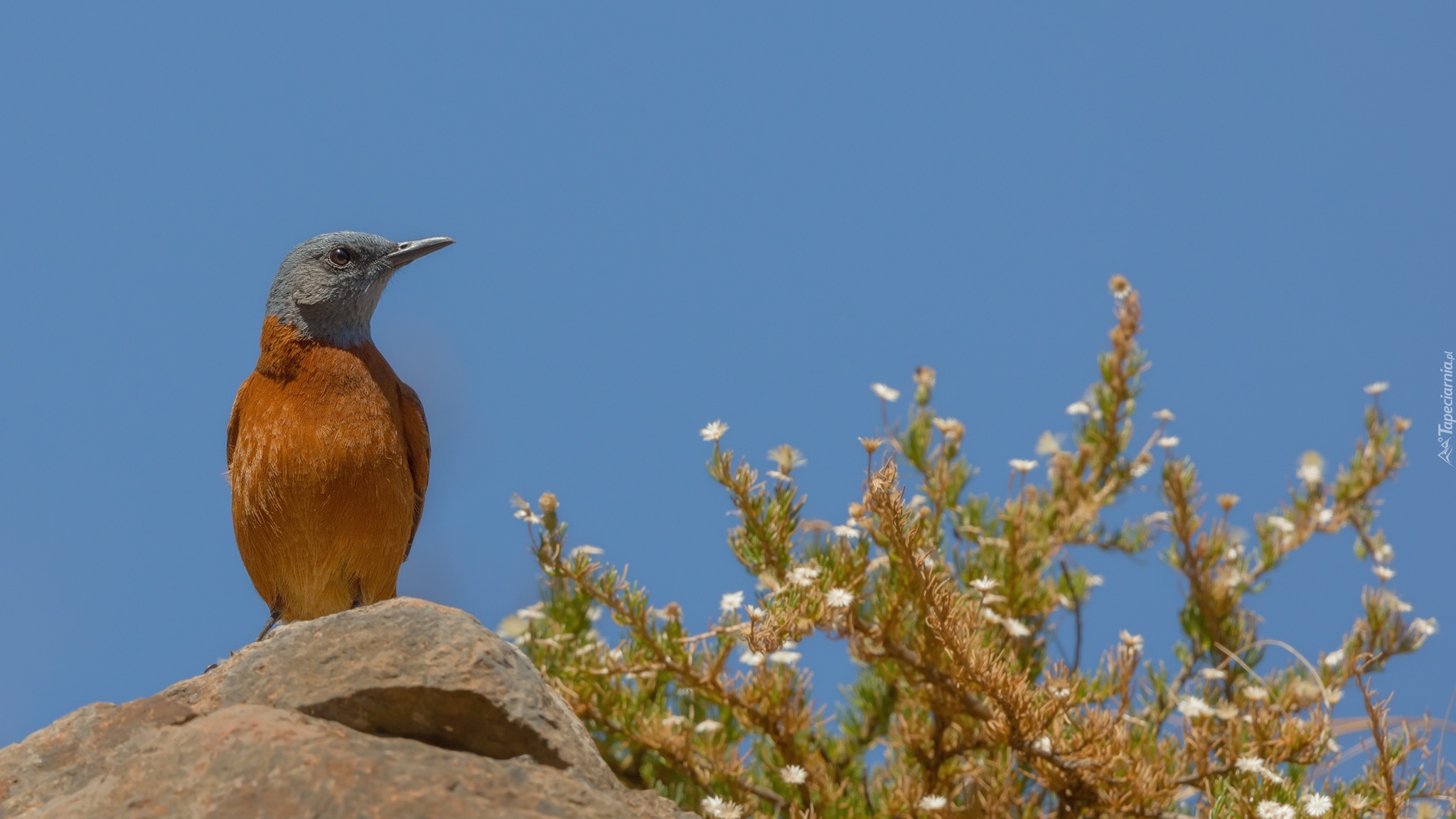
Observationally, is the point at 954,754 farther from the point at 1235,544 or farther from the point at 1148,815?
the point at 1235,544

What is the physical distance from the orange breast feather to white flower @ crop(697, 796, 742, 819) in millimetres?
1463

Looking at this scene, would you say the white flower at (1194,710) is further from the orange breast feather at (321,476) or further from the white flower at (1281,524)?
the orange breast feather at (321,476)

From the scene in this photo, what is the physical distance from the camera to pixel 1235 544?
575 cm

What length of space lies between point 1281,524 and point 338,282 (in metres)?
4.03

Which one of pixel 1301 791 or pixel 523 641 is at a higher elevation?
pixel 523 641

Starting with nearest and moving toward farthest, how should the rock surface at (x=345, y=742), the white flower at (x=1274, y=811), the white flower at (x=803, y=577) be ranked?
the rock surface at (x=345, y=742) → the white flower at (x=1274, y=811) → the white flower at (x=803, y=577)

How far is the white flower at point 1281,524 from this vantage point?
220 inches

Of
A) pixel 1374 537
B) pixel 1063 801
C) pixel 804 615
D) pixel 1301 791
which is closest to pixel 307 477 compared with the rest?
pixel 804 615

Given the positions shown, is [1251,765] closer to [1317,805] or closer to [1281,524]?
[1317,805]

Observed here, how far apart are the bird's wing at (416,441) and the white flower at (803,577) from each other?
1477 millimetres

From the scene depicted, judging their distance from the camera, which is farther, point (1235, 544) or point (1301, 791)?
point (1235, 544)

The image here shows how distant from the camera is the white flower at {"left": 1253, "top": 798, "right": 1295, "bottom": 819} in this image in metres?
3.88

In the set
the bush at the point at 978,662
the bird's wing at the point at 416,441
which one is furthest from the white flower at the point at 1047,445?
the bird's wing at the point at 416,441

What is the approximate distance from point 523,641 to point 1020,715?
92.4 inches
